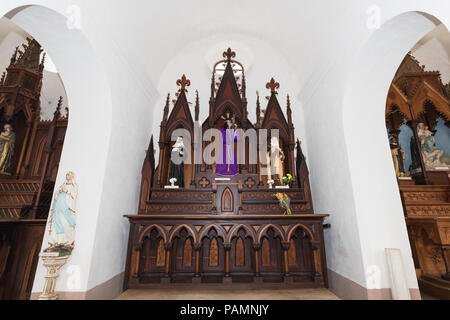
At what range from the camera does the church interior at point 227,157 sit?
3371 mm

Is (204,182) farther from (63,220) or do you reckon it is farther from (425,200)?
(425,200)

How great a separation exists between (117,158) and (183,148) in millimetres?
1877

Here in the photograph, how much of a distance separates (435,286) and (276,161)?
3.68 metres

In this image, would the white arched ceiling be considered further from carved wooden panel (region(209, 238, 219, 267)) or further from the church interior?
carved wooden panel (region(209, 238, 219, 267))

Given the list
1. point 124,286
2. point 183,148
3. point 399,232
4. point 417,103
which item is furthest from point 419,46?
point 124,286

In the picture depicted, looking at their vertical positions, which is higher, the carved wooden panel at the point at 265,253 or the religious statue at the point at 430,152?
the religious statue at the point at 430,152

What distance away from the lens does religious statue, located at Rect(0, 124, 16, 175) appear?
18.9 feet

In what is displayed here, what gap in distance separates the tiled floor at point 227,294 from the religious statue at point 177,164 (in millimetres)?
2342

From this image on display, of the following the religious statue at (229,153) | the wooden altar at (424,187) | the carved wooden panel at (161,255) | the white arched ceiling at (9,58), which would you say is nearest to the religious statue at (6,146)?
the white arched ceiling at (9,58)

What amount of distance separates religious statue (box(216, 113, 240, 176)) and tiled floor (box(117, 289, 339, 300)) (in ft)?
8.52

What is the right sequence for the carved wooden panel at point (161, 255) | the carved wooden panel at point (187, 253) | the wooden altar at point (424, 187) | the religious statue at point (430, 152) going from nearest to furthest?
1. the wooden altar at point (424, 187)
2. the carved wooden panel at point (161, 255)
3. the carved wooden panel at point (187, 253)
4. the religious statue at point (430, 152)

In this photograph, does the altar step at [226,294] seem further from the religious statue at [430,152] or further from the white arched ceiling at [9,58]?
the white arched ceiling at [9,58]

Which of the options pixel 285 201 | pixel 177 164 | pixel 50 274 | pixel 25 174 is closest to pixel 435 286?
pixel 285 201

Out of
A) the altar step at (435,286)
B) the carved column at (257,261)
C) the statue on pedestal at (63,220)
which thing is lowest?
the altar step at (435,286)
